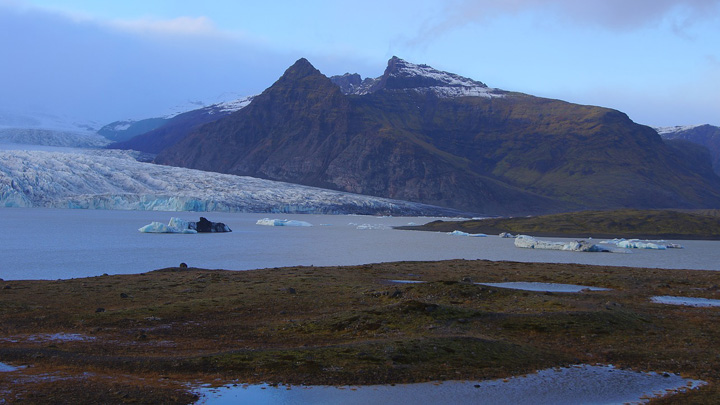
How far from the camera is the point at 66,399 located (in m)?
12.4

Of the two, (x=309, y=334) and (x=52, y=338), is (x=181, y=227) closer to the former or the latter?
(x=52, y=338)

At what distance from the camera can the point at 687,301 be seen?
29.2 m

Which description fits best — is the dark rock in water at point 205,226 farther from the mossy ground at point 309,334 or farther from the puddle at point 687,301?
the puddle at point 687,301

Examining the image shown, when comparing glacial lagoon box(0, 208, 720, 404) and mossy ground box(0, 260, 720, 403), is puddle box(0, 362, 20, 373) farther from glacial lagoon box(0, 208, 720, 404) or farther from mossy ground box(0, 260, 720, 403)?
mossy ground box(0, 260, 720, 403)

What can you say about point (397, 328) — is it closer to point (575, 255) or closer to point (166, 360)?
point (166, 360)

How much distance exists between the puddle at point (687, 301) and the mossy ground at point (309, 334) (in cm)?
91

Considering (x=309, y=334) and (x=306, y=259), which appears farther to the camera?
(x=306, y=259)

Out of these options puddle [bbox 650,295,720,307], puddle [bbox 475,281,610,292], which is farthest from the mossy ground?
puddle [bbox 475,281,610,292]

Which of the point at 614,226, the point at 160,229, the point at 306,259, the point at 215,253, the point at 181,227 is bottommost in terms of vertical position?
the point at 215,253

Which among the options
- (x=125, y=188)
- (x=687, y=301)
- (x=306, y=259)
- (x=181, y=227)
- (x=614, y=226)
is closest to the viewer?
(x=687, y=301)

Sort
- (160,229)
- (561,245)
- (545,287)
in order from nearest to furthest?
(545,287), (561,245), (160,229)

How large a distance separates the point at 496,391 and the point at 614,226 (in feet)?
371

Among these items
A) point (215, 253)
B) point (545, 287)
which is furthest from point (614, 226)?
point (545, 287)

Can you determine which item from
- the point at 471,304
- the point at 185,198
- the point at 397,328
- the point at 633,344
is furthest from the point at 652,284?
the point at 185,198
